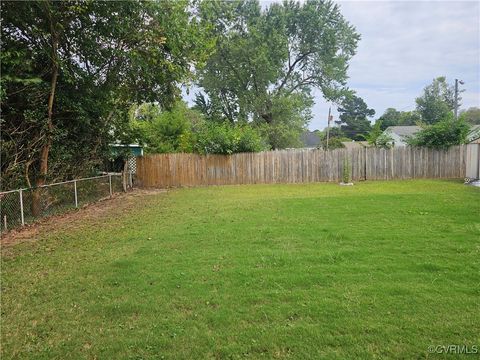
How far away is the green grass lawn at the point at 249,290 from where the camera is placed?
8.21 feet

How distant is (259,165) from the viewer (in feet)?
52.2

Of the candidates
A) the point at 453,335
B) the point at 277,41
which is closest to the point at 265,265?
the point at 453,335

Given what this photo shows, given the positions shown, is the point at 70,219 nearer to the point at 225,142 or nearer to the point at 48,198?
the point at 48,198

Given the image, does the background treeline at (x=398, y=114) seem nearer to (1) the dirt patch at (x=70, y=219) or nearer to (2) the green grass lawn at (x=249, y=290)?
(1) the dirt patch at (x=70, y=219)

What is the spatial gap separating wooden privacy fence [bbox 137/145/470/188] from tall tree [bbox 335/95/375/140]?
3958 centimetres

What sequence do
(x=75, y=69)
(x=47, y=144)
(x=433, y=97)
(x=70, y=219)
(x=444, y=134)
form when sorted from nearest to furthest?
1. (x=70, y=219)
2. (x=47, y=144)
3. (x=75, y=69)
4. (x=444, y=134)
5. (x=433, y=97)

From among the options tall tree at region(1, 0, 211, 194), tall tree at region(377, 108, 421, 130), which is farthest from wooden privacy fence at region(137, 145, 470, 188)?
tall tree at region(377, 108, 421, 130)

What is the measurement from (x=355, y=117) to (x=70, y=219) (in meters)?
55.1

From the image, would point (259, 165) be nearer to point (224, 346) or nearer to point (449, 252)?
point (449, 252)

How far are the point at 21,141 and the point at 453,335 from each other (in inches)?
358

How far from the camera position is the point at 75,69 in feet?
29.9

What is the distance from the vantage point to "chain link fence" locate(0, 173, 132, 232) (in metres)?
6.81

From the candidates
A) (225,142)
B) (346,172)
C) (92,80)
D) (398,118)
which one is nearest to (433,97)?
(398,118)

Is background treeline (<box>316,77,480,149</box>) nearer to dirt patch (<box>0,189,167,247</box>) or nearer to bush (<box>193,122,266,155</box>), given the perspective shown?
bush (<box>193,122,266,155</box>)
